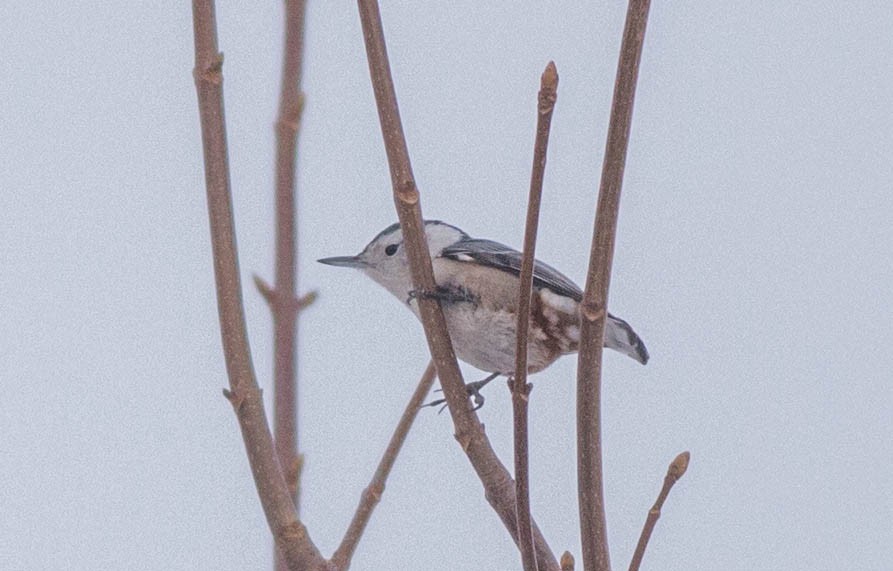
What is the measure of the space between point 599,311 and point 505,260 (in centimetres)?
156

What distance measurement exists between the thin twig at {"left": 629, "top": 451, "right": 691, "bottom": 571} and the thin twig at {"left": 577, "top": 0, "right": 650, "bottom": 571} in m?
0.05

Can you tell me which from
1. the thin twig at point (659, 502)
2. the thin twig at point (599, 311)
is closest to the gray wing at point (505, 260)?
the thin twig at point (659, 502)

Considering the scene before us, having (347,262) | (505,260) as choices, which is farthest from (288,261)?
(347,262)

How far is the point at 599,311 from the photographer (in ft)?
5.24

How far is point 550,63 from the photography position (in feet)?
4.81

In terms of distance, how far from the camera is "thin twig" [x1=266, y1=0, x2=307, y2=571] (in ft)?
6.42

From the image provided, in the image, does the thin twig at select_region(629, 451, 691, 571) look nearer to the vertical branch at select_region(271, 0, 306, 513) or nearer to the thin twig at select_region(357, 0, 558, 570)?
the thin twig at select_region(357, 0, 558, 570)

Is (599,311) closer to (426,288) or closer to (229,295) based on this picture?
(426,288)

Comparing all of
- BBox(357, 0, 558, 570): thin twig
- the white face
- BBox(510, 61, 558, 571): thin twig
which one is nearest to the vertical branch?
BBox(357, 0, 558, 570): thin twig

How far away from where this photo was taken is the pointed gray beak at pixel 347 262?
11.9ft

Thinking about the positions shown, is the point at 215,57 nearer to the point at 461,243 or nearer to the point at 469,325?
the point at 469,325

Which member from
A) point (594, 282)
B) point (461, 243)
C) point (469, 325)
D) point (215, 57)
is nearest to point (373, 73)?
point (215, 57)

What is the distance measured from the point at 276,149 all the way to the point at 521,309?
64cm

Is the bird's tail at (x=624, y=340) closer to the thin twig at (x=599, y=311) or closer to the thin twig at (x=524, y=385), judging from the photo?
the thin twig at (x=524, y=385)
